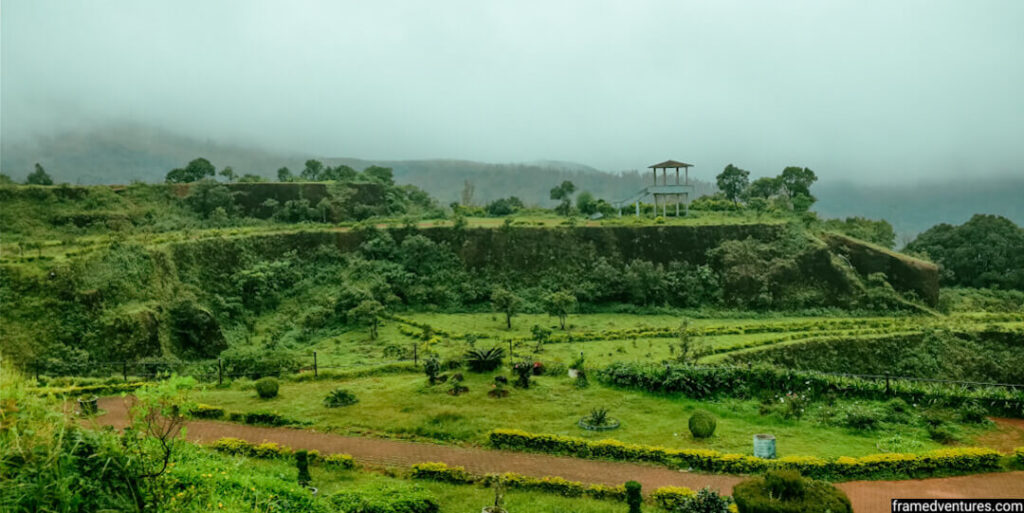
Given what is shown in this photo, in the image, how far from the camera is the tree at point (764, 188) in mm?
64062

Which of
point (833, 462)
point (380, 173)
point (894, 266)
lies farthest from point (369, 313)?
point (380, 173)

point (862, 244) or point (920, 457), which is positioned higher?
point (862, 244)

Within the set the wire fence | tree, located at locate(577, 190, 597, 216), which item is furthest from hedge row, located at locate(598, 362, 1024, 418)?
tree, located at locate(577, 190, 597, 216)

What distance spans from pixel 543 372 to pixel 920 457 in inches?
486

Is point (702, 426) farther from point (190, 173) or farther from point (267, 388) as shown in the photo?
point (190, 173)

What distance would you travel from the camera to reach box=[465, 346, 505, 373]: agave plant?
23297 mm

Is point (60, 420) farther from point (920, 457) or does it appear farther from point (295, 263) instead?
point (295, 263)

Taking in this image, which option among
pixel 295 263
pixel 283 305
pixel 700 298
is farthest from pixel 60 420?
pixel 700 298

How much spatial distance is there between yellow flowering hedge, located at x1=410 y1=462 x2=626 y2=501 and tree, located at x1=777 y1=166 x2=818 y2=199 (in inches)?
2284

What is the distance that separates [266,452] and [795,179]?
61.6 meters

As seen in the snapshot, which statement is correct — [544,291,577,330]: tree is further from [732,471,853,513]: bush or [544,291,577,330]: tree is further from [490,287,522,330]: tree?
[732,471,853,513]: bush

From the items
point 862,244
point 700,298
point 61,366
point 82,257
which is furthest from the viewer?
point 862,244

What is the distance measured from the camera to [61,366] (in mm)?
24891

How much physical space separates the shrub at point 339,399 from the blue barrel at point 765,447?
1269 centimetres
